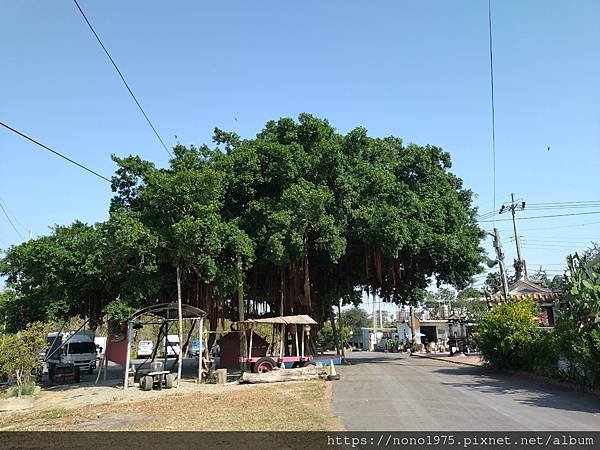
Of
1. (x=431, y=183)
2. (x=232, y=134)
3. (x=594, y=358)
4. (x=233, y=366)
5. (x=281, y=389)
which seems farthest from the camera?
(x=233, y=366)

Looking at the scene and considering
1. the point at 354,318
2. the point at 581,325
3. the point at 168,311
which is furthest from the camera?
the point at 354,318

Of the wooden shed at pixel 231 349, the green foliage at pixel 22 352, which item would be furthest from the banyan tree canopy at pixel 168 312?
the wooden shed at pixel 231 349

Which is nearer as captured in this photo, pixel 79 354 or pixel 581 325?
pixel 581 325

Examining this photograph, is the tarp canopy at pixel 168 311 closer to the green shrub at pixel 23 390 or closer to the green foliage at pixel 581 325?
the green shrub at pixel 23 390

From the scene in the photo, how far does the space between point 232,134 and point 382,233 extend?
881cm

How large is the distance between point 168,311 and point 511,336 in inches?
525

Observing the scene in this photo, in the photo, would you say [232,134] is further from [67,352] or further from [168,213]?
[67,352]

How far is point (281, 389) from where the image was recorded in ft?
52.7

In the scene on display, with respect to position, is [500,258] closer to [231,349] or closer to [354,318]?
[231,349]

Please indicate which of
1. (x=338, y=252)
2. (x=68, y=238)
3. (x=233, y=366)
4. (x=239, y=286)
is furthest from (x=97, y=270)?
(x=233, y=366)

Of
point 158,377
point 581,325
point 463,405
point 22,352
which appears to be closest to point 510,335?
point 581,325

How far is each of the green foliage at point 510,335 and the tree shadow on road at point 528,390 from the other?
0.56 meters

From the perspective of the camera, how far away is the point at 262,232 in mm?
20688

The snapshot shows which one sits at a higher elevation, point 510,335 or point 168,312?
point 168,312
